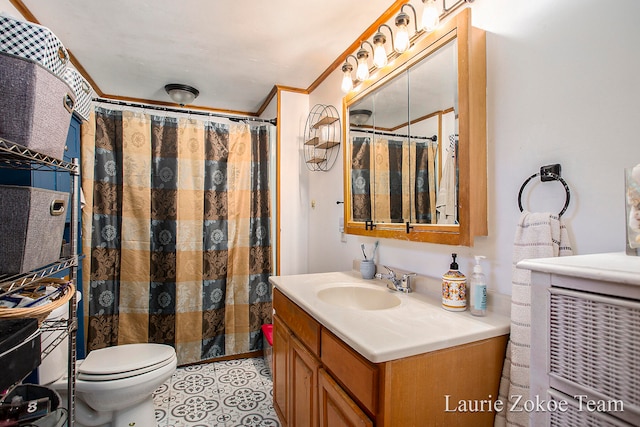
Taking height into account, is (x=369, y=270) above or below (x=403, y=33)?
below

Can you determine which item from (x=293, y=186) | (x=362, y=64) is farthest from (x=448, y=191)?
(x=293, y=186)

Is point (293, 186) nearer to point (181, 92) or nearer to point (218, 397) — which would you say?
point (181, 92)

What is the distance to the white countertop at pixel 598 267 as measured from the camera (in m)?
0.50

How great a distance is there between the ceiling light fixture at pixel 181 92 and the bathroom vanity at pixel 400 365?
86.7 inches

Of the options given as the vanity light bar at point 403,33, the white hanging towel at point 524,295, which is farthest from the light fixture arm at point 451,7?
the white hanging towel at point 524,295

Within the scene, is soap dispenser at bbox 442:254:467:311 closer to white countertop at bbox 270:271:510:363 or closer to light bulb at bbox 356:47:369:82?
white countertop at bbox 270:271:510:363

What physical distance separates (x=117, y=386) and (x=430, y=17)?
7.24 ft

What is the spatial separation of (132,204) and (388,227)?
1.95m

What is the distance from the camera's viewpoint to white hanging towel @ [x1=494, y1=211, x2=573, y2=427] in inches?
35.0

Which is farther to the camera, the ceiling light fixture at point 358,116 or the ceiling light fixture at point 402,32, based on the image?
the ceiling light fixture at point 358,116

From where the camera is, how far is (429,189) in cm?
135

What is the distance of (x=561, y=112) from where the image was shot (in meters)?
0.92

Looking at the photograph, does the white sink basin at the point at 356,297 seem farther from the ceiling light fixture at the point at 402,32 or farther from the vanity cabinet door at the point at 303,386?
the ceiling light fixture at the point at 402,32

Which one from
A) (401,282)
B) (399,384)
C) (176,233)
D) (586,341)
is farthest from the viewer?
(176,233)
